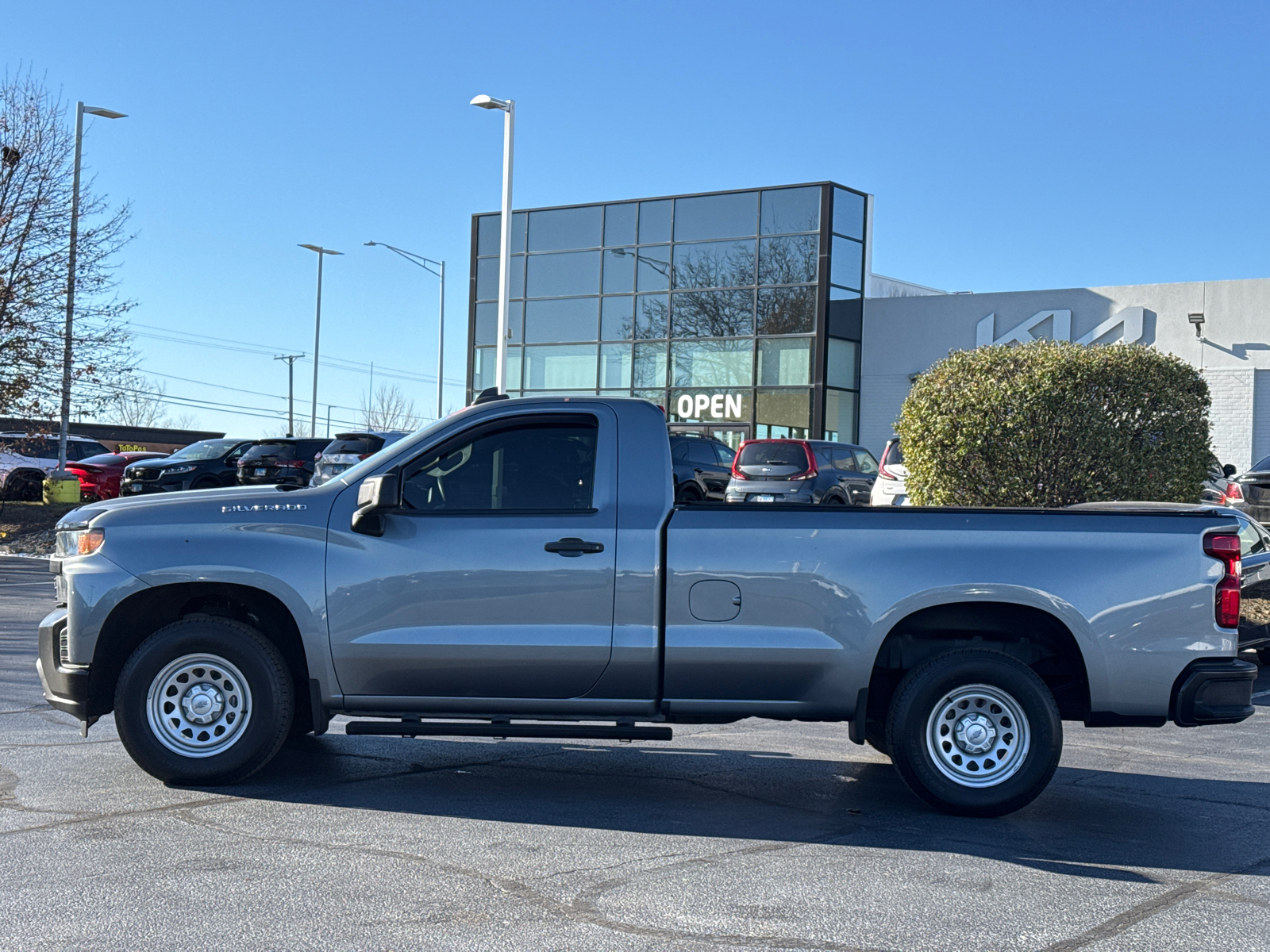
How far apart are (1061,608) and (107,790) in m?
4.64

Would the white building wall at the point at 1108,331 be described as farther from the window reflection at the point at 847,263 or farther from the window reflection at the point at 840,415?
the window reflection at the point at 847,263

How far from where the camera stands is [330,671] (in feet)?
20.8

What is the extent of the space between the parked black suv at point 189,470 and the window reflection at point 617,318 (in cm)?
1288

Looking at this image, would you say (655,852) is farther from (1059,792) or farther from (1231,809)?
(1231,809)

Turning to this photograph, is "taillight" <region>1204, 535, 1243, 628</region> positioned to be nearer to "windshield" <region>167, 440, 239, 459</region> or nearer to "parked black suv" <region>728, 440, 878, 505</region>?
"parked black suv" <region>728, 440, 878, 505</region>

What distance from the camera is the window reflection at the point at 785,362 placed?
35.1 metres

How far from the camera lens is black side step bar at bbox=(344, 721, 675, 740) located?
20.1ft

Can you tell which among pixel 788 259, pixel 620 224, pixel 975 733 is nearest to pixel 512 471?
pixel 975 733

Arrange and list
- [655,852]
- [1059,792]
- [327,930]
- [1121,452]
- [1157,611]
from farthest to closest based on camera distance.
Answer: [1121,452] → [1059,792] → [1157,611] → [655,852] → [327,930]

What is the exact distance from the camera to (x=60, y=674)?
6.44m

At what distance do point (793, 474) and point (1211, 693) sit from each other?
17.5 meters

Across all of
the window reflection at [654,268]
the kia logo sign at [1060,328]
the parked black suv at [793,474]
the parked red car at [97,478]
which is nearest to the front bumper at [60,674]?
the parked black suv at [793,474]

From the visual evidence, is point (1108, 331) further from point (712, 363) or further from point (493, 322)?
point (493, 322)

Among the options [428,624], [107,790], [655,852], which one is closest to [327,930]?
[655,852]
